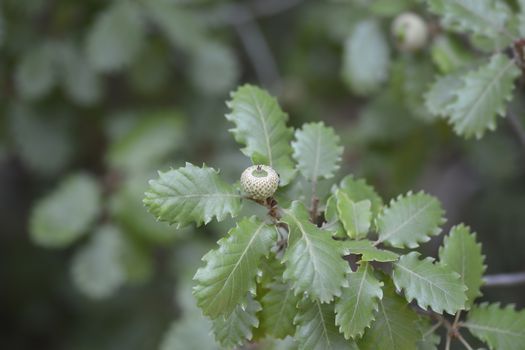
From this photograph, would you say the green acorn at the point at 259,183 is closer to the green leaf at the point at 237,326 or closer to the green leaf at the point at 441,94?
the green leaf at the point at 237,326

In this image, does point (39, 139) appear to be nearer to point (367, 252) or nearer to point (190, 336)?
point (190, 336)

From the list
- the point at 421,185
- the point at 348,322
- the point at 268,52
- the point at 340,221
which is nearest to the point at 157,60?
the point at 268,52

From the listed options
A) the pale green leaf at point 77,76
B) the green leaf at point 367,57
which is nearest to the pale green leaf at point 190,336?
the green leaf at point 367,57

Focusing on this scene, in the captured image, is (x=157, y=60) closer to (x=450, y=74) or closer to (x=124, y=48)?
(x=124, y=48)

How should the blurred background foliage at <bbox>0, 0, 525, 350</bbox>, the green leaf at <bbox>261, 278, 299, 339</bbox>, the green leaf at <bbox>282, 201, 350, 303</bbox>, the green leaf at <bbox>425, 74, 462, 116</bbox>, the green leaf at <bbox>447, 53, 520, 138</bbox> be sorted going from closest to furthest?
the green leaf at <bbox>282, 201, 350, 303</bbox>
the green leaf at <bbox>261, 278, 299, 339</bbox>
the green leaf at <bbox>447, 53, 520, 138</bbox>
the green leaf at <bbox>425, 74, 462, 116</bbox>
the blurred background foliage at <bbox>0, 0, 525, 350</bbox>

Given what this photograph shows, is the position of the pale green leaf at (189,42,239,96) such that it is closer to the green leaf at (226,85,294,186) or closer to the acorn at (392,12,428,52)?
the acorn at (392,12,428,52)

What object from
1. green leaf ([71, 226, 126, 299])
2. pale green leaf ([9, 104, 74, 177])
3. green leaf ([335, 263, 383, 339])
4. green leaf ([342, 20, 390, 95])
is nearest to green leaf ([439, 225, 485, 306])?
green leaf ([335, 263, 383, 339])
